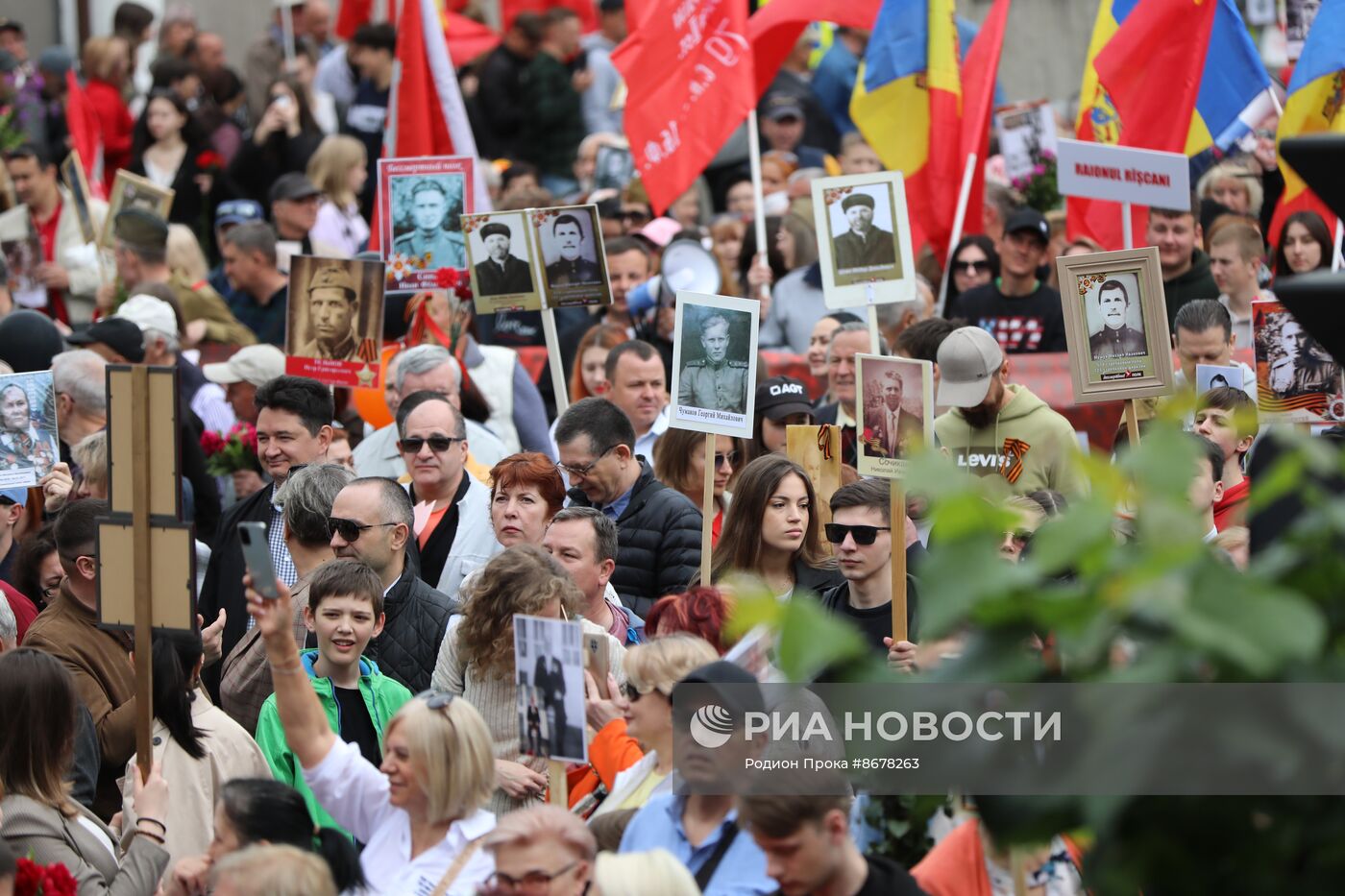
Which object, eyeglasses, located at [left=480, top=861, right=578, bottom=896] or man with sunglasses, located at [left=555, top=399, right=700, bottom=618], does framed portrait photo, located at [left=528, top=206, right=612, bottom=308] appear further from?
eyeglasses, located at [left=480, top=861, right=578, bottom=896]

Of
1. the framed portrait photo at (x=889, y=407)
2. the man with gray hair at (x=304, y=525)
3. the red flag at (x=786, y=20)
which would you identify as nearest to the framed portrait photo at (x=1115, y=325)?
the framed portrait photo at (x=889, y=407)

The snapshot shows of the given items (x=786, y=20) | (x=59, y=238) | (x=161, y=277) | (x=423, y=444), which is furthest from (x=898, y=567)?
(x=59, y=238)

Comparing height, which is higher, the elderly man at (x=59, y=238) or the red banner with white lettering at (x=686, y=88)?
the red banner with white lettering at (x=686, y=88)

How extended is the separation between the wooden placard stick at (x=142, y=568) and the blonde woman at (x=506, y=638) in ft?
3.18

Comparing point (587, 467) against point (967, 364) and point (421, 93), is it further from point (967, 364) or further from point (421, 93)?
point (421, 93)

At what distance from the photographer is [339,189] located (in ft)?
43.1

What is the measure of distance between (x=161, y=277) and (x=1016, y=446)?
5.90m

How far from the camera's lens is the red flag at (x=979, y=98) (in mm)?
11055

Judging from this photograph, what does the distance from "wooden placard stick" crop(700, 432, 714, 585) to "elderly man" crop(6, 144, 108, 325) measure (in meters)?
6.89

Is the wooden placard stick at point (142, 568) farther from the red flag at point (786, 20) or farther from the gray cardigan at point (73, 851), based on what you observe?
the red flag at point (786, 20)

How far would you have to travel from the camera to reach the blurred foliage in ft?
6.84

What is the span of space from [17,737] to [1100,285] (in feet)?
13.9

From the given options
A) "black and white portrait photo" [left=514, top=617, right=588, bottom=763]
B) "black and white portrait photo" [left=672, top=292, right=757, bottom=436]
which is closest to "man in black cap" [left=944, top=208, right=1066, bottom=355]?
"black and white portrait photo" [left=672, top=292, right=757, bottom=436]

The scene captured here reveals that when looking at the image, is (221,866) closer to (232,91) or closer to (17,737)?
(17,737)
